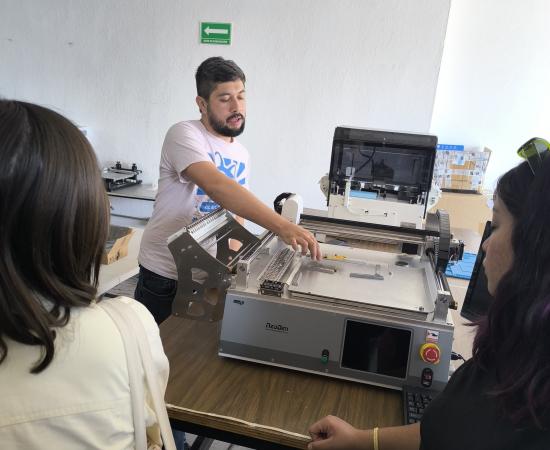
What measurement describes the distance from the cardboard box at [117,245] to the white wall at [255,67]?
4.31ft

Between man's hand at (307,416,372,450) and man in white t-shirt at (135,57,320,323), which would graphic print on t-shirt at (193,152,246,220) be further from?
man's hand at (307,416,372,450)

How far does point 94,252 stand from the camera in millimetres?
668

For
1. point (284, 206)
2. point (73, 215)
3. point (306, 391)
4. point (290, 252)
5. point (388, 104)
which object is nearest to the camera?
point (73, 215)

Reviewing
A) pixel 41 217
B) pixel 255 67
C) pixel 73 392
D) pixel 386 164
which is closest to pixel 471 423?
pixel 73 392

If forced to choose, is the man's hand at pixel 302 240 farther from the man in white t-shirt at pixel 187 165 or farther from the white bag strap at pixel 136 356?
the white bag strap at pixel 136 356

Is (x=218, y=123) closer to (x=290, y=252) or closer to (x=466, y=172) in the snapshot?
(x=290, y=252)

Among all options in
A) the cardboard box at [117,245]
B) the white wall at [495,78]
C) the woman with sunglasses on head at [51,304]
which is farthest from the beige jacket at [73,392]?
the white wall at [495,78]

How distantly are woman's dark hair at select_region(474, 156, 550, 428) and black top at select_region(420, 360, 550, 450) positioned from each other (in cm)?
2

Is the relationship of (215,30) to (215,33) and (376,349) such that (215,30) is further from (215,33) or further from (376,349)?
(376,349)

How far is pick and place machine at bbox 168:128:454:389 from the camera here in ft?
3.26

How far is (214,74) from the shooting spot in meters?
1.56

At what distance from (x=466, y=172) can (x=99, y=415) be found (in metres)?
3.12

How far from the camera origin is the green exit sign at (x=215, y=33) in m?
3.20

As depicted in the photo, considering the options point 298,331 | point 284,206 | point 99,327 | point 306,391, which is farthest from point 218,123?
point 99,327
